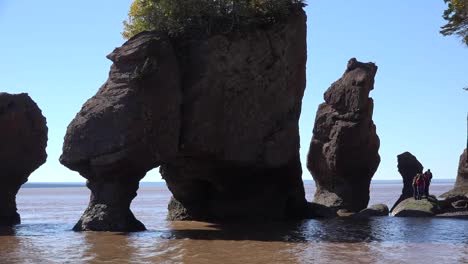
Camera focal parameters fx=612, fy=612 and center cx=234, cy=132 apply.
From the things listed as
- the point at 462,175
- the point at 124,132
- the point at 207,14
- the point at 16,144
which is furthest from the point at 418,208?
the point at 16,144

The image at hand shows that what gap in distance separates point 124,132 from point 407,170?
69.6 feet

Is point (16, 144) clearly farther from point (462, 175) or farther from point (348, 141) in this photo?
point (462, 175)

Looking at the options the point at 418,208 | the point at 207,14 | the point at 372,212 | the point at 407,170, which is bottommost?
the point at 372,212

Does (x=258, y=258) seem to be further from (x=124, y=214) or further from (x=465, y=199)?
(x=465, y=199)

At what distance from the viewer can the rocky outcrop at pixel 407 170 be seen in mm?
36438

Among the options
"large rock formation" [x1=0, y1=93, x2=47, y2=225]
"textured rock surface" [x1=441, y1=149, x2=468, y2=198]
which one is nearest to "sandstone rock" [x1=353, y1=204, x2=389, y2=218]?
"textured rock surface" [x1=441, y1=149, x2=468, y2=198]

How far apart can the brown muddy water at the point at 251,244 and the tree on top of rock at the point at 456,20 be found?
10.2m

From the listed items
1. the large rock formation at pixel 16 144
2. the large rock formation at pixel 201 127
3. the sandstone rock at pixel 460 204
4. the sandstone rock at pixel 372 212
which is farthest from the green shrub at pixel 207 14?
the sandstone rock at pixel 460 204

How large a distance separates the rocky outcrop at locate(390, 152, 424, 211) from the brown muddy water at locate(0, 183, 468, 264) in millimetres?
12316

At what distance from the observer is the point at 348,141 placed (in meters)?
33.9

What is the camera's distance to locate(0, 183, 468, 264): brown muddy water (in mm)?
14820

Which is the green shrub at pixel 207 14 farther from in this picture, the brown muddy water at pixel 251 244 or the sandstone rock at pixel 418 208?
the sandstone rock at pixel 418 208

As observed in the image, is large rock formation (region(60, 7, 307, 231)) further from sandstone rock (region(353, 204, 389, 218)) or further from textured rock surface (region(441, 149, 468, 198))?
textured rock surface (region(441, 149, 468, 198))

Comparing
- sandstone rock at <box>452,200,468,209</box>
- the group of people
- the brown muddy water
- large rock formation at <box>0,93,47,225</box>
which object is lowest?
the brown muddy water
